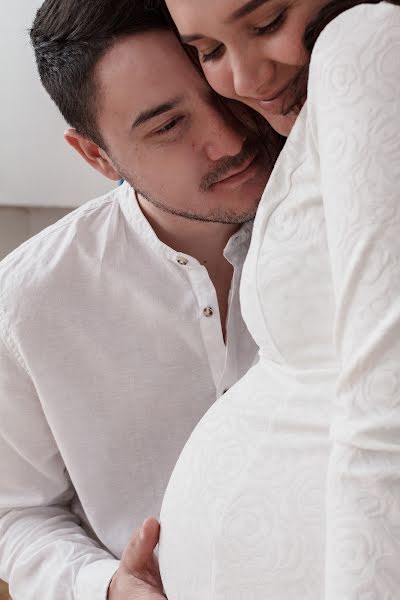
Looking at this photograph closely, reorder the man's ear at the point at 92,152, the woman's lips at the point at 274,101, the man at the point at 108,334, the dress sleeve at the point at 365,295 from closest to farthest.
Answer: the dress sleeve at the point at 365,295 → the woman's lips at the point at 274,101 → the man at the point at 108,334 → the man's ear at the point at 92,152

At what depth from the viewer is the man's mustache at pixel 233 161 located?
4.22 ft

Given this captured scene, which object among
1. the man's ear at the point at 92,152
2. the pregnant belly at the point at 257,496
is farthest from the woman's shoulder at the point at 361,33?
the man's ear at the point at 92,152

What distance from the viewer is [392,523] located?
679mm

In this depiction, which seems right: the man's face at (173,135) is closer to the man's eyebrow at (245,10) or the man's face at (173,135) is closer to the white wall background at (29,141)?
the man's eyebrow at (245,10)

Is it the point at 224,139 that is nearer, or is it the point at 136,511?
the point at 224,139

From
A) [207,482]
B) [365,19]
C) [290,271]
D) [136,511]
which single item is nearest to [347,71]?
[365,19]

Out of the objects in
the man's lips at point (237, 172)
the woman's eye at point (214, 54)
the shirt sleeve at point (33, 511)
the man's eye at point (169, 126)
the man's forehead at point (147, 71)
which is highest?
the woman's eye at point (214, 54)

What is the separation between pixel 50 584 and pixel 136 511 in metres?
0.18

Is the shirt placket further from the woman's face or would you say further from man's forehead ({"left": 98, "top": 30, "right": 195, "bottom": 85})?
the woman's face

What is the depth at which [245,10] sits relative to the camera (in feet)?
2.84

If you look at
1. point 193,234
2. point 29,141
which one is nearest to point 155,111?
point 193,234

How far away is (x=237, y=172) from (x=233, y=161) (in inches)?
0.9

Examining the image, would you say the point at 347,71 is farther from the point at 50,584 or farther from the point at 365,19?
the point at 50,584

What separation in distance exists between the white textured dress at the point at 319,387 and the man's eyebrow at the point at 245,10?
130 mm
